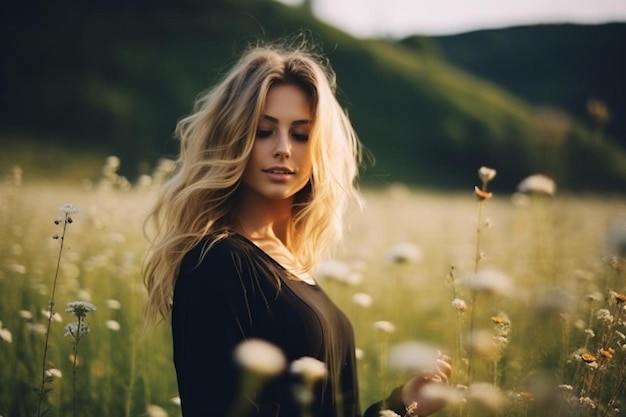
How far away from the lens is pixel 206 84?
29.3 m

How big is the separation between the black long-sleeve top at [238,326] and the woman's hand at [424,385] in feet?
0.44

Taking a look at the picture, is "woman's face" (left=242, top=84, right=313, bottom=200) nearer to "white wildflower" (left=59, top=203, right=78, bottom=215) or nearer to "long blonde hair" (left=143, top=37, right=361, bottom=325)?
"long blonde hair" (left=143, top=37, right=361, bottom=325)

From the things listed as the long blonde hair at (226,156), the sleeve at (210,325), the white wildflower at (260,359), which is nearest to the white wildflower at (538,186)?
the long blonde hair at (226,156)

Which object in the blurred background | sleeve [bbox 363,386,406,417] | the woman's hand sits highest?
the blurred background

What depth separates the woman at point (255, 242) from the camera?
1.91 meters

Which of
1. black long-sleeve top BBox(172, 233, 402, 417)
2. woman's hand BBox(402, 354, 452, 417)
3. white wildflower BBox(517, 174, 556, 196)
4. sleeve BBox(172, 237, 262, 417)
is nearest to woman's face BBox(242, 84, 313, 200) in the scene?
black long-sleeve top BBox(172, 233, 402, 417)

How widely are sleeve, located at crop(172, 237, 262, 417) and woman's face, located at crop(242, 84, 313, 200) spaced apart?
Answer: 1.33 feet

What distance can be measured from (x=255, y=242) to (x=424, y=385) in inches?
33.7

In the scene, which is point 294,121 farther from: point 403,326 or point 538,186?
point 403,326

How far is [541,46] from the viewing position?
2359 inches

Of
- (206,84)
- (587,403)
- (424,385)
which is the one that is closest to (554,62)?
(206,84)

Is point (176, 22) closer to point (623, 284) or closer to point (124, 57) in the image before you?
point (124, 57)

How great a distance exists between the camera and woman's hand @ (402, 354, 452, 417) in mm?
2125

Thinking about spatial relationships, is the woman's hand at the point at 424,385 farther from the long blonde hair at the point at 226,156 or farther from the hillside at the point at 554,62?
the hillside at the point at 554,62
